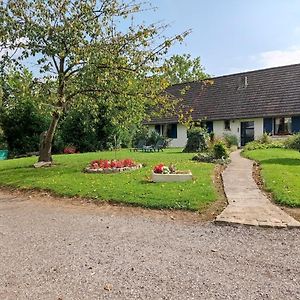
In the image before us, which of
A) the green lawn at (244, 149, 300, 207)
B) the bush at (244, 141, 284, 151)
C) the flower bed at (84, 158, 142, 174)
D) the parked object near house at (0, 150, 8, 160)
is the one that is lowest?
the parked object near house at (0, 150, 8, 160)

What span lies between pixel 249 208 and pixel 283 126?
22.8 meters

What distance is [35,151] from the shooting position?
97.0 ft

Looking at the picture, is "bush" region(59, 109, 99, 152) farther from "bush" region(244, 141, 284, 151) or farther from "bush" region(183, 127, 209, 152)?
"bush" region(244, 141, 284, 151)

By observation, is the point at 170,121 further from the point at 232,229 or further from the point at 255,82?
the point at 232,229

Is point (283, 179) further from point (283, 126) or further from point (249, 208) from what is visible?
point (283, 126)

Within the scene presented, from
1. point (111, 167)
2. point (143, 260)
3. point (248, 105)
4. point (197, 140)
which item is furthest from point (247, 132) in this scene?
point (143, 260)

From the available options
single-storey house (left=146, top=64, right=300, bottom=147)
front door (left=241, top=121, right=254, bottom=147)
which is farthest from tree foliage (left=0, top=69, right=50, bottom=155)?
Result: front door (left=241, top=121, right=254, bottom=147)

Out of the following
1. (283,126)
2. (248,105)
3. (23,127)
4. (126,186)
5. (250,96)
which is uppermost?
(250,96)

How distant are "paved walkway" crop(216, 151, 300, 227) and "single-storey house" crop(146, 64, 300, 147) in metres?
17.0

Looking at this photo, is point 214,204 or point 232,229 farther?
point 214,204

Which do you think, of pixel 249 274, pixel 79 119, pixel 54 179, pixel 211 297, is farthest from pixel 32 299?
pixel 79 119

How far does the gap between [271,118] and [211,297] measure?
27225 mm

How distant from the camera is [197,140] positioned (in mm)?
22688

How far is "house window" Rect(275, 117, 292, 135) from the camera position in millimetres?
29119
